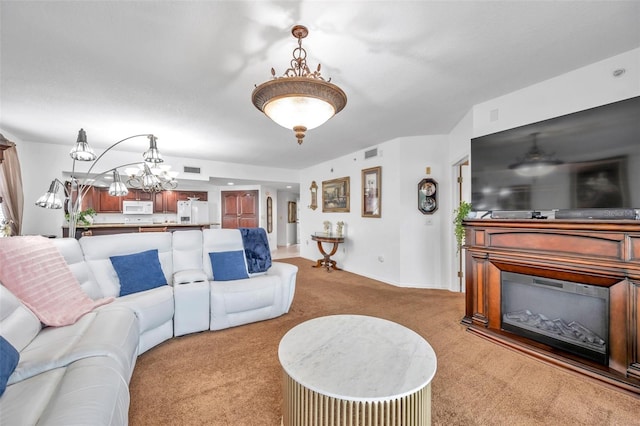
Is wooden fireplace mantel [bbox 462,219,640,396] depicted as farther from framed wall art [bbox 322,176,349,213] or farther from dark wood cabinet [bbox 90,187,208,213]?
dark wood cabinet [bbox 90,187,208,213]

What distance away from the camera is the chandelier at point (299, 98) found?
1.49 metres

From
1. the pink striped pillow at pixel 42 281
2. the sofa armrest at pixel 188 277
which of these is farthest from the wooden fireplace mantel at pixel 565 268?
the pink striped pillow at pixel 42 281

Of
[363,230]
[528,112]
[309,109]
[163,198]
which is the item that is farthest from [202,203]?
[528,112]

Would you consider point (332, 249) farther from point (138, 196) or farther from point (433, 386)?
point (138, 196)

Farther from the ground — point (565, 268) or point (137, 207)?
point (137, 207)

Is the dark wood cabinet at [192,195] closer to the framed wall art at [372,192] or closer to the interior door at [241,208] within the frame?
the interior door at [241,208]

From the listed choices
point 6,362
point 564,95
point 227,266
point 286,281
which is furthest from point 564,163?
point 6,362

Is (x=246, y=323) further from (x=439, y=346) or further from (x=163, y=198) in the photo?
(x=163, y=198)

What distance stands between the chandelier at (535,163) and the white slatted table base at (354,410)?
2207 millimetres

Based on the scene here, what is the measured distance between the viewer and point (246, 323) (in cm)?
275

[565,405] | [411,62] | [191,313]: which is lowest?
[565,405]

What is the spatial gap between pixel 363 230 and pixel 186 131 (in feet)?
11.6

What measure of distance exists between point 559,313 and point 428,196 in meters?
2.27

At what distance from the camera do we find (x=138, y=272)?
247cm
